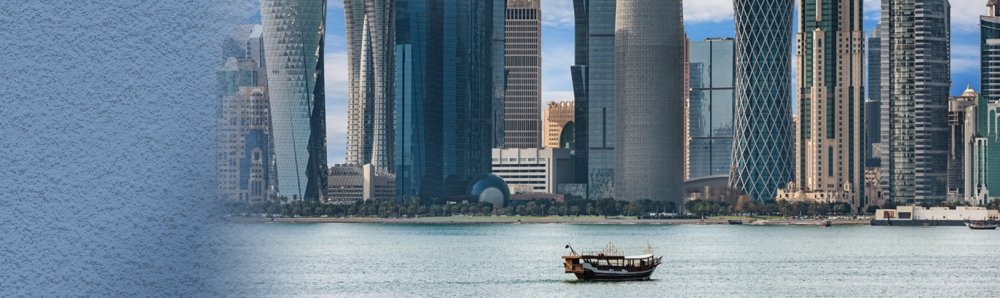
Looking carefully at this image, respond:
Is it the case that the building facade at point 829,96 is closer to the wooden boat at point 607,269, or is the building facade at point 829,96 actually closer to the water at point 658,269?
the water at point 658,269

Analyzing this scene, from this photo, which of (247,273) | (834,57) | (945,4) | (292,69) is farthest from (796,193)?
(247,273)

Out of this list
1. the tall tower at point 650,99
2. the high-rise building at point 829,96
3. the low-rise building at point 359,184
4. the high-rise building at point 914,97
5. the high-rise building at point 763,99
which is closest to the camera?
the tall tower at point 650,99

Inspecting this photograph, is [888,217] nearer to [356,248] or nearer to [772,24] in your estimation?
[772,24]

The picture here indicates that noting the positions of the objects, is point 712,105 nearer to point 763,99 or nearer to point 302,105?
point 763,99

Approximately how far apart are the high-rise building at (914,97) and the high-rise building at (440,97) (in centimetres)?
4007

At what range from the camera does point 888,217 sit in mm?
118312

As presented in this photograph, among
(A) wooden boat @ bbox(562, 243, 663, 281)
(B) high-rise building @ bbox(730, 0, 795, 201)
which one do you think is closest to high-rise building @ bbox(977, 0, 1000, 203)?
(B) high-rise building @ bbox(730, 0, 795, 201)

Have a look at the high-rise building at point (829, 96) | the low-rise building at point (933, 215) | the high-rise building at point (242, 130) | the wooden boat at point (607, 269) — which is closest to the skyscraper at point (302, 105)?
the low-rise building at point (933, 215)

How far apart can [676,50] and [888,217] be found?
22.8 m

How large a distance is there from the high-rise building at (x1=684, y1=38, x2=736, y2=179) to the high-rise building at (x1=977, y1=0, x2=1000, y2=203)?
24546 mm

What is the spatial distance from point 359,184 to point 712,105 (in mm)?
52640

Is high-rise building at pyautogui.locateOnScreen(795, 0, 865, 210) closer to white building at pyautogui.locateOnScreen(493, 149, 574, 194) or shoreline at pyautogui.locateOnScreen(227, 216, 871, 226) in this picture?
white building at pyautogui.locateOnScreen(493, 149, 574, 194)

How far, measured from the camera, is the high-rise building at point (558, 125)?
168 meters

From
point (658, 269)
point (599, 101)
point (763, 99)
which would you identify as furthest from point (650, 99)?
point (658, 269)
